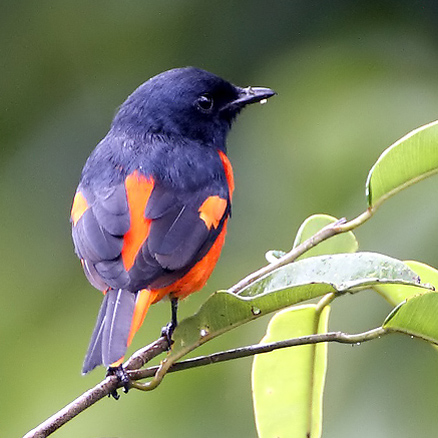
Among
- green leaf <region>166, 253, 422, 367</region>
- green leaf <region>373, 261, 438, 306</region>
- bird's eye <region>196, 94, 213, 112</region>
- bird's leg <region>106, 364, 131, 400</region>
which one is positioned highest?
bird's eye <region>196, 94, 213, 112</region>

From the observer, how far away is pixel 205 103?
340 centimetres

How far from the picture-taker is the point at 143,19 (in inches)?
201

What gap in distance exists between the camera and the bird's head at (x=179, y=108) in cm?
326

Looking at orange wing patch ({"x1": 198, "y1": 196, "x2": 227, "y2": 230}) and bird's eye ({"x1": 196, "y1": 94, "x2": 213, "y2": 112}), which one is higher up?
→ bird's eye ({"x1": 196, "y1": 94, "x2": 213, "y2": 112})

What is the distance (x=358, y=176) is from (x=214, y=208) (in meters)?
1.46

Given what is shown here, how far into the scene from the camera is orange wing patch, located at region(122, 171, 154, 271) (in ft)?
8.52

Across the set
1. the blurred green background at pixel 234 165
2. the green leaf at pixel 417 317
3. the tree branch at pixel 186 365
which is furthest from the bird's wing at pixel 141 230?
the blurred green background at pixel 234 165

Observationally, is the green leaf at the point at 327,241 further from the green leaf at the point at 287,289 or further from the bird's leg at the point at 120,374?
the bird's leg at the point at 120,374

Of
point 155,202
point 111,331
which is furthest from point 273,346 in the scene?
point 155,202

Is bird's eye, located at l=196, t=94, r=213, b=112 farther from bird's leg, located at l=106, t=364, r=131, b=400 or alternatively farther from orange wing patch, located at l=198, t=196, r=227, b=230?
bird's leg, located at l=106, t=364, r=131, b=400

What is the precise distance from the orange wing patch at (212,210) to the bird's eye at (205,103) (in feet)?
1.68

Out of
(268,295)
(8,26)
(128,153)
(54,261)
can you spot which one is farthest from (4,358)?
(268,295)

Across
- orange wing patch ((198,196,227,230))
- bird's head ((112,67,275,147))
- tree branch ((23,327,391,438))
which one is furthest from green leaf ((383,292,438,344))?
bird's head ((112,67,275,147))

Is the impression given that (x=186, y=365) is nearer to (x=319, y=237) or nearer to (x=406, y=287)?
(x=319, y=237)
